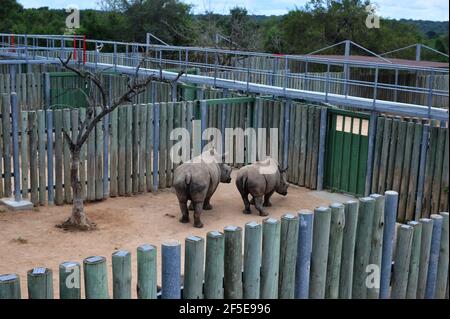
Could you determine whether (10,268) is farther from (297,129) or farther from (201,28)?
(201,28)

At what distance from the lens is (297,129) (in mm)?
13625

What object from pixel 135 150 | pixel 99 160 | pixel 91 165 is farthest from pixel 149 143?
pixel 91 165

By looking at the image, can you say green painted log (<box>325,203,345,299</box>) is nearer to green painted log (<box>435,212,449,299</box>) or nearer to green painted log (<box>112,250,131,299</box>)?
green painted log (<box>435,212,449,299</box>)

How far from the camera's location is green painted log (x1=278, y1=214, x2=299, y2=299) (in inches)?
191

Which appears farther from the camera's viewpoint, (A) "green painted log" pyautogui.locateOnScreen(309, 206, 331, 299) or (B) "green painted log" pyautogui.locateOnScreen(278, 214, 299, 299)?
(A) "green painted log" pyautogui.locateOnScreen(309, 206, 331, 299)

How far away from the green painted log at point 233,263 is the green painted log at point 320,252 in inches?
29.1

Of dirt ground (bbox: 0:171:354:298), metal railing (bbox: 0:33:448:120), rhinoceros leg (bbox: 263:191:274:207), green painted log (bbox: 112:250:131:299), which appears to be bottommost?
dirt ground (bbox: 0:171:354:298)

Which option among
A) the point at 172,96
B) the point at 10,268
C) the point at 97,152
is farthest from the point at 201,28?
the point at 10,268

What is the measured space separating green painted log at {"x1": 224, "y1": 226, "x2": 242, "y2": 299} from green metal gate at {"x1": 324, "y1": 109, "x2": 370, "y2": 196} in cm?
807

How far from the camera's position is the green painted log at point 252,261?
184 inches

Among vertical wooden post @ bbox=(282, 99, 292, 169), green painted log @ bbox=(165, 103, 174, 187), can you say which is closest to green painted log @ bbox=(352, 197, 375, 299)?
green painted log @ bbox=(165, 103, 174, 187)

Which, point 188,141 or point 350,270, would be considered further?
point 188,141

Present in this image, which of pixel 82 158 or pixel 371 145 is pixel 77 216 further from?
pixel 371 145

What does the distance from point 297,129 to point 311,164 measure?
0.84 meters
